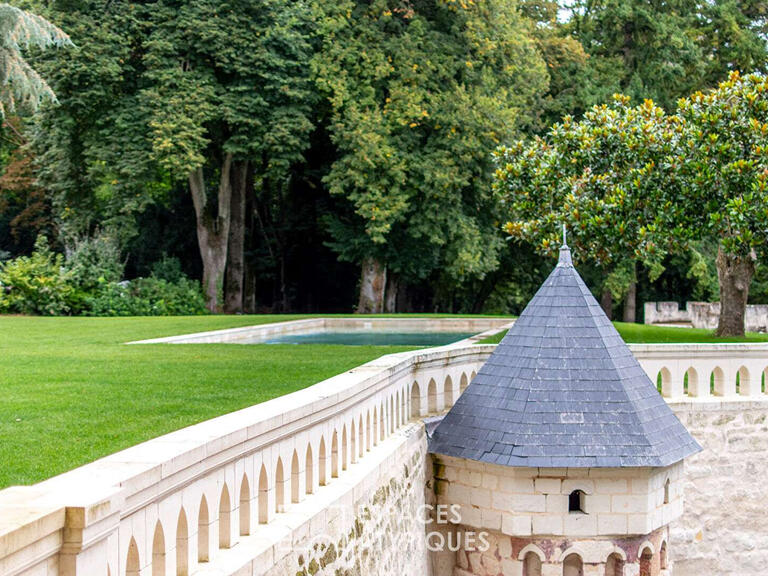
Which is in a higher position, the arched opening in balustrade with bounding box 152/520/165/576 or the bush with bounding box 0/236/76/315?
the bush with bounding box 0/236/76/315

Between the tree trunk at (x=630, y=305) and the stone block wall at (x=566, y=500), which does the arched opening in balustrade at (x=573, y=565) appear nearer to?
the stone block wall at (x=566, y=500)

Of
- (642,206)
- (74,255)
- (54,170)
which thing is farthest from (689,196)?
(54,170)

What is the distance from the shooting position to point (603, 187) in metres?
16.6

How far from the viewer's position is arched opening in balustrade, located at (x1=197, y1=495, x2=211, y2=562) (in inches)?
169

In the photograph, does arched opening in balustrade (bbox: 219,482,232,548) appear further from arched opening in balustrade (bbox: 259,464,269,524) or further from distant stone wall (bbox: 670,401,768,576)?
distant stone wall (bbox: 670,401,768,576)

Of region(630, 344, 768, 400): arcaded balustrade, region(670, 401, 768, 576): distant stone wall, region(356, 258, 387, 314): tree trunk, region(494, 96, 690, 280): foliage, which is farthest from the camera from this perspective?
region(356, 258, 387, 314): tree trunk

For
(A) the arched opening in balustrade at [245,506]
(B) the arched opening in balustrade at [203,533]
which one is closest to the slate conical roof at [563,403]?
(A) the arched opening in balustrade at [245,506]

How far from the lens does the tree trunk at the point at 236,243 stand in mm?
29469

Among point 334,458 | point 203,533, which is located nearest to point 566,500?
point 334,458

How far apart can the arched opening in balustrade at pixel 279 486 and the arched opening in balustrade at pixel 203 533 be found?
3.13 feet

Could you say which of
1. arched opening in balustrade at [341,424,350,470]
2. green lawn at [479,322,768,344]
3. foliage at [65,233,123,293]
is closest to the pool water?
green lawn at [479,322,768,344]

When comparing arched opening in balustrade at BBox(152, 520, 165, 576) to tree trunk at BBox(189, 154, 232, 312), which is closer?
arched opening in balustrade at BBox(152, 520, 165, 576)

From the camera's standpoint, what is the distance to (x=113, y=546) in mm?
3387

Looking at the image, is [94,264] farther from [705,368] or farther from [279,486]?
[279,486]
